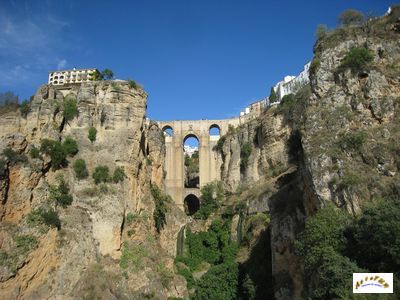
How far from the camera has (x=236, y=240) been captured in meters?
42.8

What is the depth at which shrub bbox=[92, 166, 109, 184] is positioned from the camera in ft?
109

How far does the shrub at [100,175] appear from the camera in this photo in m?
33.4

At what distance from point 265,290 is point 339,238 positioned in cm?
1356

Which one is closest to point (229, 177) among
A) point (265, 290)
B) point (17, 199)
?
point (265, 290)

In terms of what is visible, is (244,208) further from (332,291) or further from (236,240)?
(332,291)

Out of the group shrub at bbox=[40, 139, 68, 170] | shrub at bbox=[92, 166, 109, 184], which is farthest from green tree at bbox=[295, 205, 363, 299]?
shrub at bbox=[40, 139, 68, 170]

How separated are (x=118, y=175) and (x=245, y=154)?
21.7m

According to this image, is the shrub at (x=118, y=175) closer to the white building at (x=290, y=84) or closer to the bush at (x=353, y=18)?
the bush at (x=353, y=18)

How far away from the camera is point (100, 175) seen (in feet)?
110

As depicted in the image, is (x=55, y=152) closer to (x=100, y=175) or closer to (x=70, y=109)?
(x=100, y=175)

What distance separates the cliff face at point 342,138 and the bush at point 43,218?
1359 centimetres

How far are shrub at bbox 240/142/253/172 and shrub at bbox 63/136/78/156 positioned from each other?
22.7 meters

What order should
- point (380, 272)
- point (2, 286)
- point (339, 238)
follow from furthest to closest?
point (2, 286) → point (339, 238) → point (380, 272)

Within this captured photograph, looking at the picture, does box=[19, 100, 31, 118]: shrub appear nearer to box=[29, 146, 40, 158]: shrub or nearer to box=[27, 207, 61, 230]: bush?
box=[29, 146, 40, 158]: shrub
